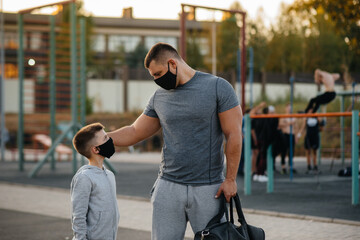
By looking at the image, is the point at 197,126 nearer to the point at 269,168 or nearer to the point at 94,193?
the point at 94,193

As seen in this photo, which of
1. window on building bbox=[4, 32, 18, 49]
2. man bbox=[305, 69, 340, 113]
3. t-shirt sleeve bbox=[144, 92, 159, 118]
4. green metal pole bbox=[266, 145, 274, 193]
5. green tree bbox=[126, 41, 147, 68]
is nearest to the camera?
t-shirt sleeve bbox=[144, 92, 159, 118]

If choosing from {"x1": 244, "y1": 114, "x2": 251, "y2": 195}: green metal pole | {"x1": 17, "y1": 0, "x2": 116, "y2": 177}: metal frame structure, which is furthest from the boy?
{"x1": 17, "y1": 0, "x2": 116, "y2": 177}: metal frame structure

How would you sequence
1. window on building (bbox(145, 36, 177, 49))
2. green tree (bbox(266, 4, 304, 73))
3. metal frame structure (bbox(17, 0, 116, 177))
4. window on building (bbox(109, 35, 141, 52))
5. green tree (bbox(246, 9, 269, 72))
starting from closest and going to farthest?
metal frame structure (bbox(17, 0, 116, 177)) → green tree (bbox(266, 4, 304, 73)) → green tree (bbox(246, 9, 269, 72)) → window on building (bbox(109, 35, 141, 52)) → window on building (bbox(145, 36, 177, 49))

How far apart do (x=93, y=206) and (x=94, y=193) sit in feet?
0.30

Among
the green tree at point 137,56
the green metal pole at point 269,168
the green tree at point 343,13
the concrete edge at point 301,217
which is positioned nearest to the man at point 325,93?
the green tree at point 343,13

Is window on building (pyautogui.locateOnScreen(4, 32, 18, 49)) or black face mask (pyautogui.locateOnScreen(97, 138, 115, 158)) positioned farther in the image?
window on building (pyautogui.locateOnScreen(4, 32, 18, 49))

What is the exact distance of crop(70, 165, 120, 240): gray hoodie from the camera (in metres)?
4.55

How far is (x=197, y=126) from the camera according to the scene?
439cm

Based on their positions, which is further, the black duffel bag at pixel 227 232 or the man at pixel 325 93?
the man at pixel 325 93

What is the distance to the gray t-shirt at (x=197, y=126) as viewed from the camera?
438 centimetres

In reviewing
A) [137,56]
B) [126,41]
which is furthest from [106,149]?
[126,41]

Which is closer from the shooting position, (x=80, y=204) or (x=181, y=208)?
(x=181, y=208)

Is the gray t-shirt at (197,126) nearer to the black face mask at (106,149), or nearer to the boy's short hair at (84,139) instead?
the black face mask at (106,149)

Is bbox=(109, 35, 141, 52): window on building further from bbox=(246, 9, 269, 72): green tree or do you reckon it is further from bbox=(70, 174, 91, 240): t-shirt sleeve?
bbox=(70, 174, 91, 240): t-shirt sleeve
